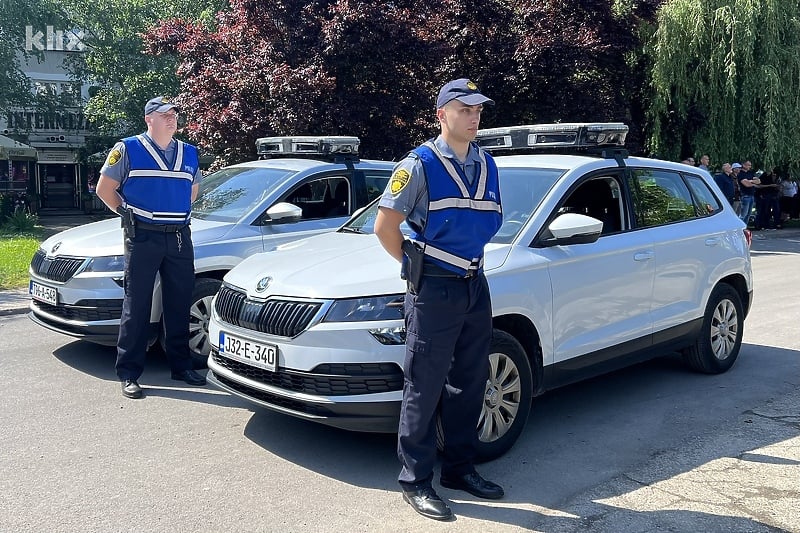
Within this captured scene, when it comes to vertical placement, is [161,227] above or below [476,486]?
above

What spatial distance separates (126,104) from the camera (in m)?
24.7

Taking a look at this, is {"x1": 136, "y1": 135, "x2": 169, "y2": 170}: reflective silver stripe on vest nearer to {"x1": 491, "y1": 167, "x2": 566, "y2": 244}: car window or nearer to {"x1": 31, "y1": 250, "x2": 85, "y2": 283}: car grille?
{"x1": 31, "y1": 250, "x2": 85, "y2": 283}: car grille

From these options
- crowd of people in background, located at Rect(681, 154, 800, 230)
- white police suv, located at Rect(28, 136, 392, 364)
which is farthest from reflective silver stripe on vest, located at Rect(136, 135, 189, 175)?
crowd of people in background, located at Rect(681, 154, 800, 230)

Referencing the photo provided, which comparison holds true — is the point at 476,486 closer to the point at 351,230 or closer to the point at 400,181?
the point at 400,181

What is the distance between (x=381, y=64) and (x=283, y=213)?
7.70 meters

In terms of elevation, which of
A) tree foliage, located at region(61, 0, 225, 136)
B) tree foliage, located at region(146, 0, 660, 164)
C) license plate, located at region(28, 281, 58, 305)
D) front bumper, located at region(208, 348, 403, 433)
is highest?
tree foliage, located at region(61, 0, 225, 136)

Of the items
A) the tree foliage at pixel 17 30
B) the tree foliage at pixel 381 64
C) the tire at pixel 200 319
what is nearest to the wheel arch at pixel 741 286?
the tire at pixel 200 319

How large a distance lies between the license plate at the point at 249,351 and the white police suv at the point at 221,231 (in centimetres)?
161

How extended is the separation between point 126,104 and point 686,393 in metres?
22.5

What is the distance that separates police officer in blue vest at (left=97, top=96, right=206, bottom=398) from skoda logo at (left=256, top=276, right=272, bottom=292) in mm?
1423

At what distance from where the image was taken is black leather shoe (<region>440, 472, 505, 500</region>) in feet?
12.9

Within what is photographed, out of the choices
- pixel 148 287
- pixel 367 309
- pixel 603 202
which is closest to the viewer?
pixel 367 309

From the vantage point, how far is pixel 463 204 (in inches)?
146

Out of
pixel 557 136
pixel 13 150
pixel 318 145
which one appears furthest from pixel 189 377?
pixel 13 150
